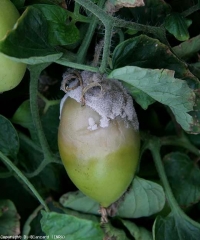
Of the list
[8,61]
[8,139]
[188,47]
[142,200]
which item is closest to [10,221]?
[8,139]

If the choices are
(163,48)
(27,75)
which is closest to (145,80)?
(163,48)

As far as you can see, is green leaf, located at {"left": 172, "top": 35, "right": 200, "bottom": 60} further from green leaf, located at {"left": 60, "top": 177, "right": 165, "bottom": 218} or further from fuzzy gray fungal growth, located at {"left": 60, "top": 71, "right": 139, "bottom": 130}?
green leaf, located at {"left": 60, "top": 177, "right": 165, "bottom": 218}

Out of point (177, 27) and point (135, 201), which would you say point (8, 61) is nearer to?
point (177, 27)

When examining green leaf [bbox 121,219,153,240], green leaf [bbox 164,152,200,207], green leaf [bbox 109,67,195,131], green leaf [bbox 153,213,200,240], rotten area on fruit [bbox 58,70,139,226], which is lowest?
green leaf [bbox 121,219,153,240]

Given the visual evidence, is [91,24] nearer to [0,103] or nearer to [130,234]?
[0,103]

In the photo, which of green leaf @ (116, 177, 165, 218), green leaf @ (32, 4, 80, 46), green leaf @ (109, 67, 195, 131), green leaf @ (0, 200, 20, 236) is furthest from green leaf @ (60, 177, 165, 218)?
green leaf @ (32, 4, 80, 46)
